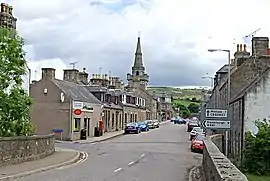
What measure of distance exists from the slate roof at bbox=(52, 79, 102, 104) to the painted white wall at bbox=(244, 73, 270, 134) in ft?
86.5

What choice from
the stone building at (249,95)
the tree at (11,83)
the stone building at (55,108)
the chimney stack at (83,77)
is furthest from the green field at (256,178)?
the chimney stack at (83,77)

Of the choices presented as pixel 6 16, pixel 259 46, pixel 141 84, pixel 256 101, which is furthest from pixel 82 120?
Answer: pixel 141 84

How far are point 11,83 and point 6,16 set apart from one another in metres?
9.89

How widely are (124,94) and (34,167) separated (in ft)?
201

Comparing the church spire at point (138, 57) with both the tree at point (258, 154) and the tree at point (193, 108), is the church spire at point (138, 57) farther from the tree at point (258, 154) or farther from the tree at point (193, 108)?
the tree at point (258, 154)

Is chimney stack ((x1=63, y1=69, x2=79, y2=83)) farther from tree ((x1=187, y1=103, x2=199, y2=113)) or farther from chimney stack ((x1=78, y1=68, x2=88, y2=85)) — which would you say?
tree ((x1=187, y1=103, x2=199, y2=113))

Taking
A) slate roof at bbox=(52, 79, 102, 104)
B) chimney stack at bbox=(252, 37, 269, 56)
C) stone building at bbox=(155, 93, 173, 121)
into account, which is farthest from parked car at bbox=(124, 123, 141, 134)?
stone building at bbox=(155, 93, 173, 121)

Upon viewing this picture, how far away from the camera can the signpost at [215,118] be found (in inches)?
1040

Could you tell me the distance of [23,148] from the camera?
27594 millimetres

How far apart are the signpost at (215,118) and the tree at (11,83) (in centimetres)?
927

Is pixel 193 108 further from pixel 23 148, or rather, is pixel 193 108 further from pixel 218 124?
pixel 23 148

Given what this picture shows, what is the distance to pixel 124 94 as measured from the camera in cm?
8650

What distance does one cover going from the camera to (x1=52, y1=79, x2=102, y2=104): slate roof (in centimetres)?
5781

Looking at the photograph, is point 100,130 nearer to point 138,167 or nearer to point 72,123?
point 72,123
